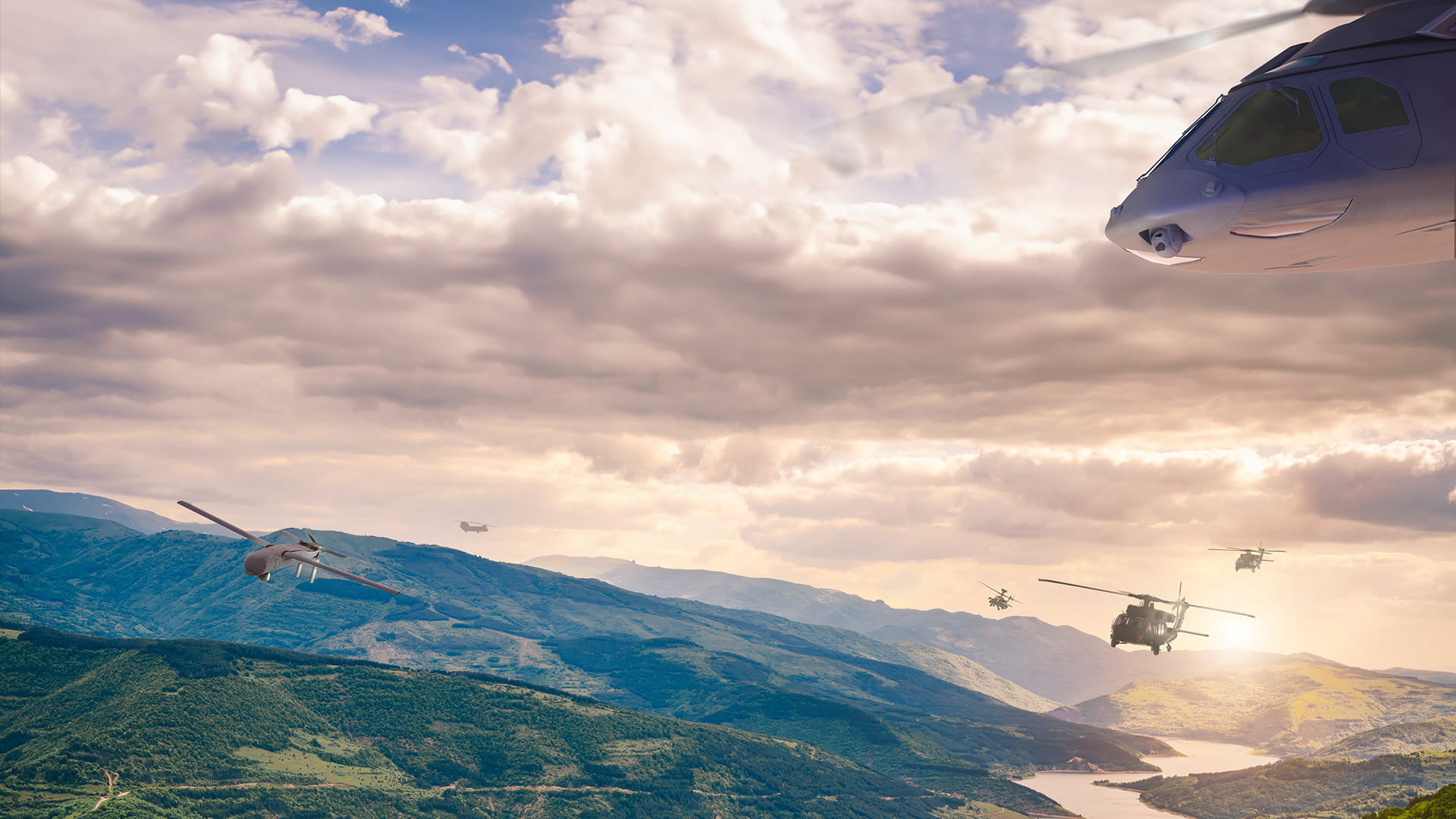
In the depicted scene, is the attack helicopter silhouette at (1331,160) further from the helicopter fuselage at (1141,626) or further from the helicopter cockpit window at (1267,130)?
the helicopter fuselage at (1141,626)

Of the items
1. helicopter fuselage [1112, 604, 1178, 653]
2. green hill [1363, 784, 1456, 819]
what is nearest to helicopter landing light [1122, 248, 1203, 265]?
helicopter fuselage [1112, 604, 1178, 653]

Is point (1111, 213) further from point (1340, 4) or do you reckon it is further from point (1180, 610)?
point (1180, 610)

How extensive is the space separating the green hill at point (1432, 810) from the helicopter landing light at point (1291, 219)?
137 m

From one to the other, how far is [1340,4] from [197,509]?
61.4m

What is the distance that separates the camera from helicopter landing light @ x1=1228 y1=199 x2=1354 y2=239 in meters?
27.2

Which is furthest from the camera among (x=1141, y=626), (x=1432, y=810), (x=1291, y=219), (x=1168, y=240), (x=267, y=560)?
(x=1432, y=810)

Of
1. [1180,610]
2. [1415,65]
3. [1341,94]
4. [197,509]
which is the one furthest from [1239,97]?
[1180,610]

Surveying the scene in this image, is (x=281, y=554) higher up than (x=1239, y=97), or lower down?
lower down

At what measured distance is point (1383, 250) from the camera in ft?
93.8

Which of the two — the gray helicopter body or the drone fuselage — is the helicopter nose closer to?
the gray helicopter body

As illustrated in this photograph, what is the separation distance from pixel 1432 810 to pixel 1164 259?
149186mm

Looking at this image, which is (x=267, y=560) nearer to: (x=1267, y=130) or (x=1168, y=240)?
(x=1168, y=240)

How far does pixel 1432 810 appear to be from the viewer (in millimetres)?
136375

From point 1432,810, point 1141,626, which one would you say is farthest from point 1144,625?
point 1432,810
